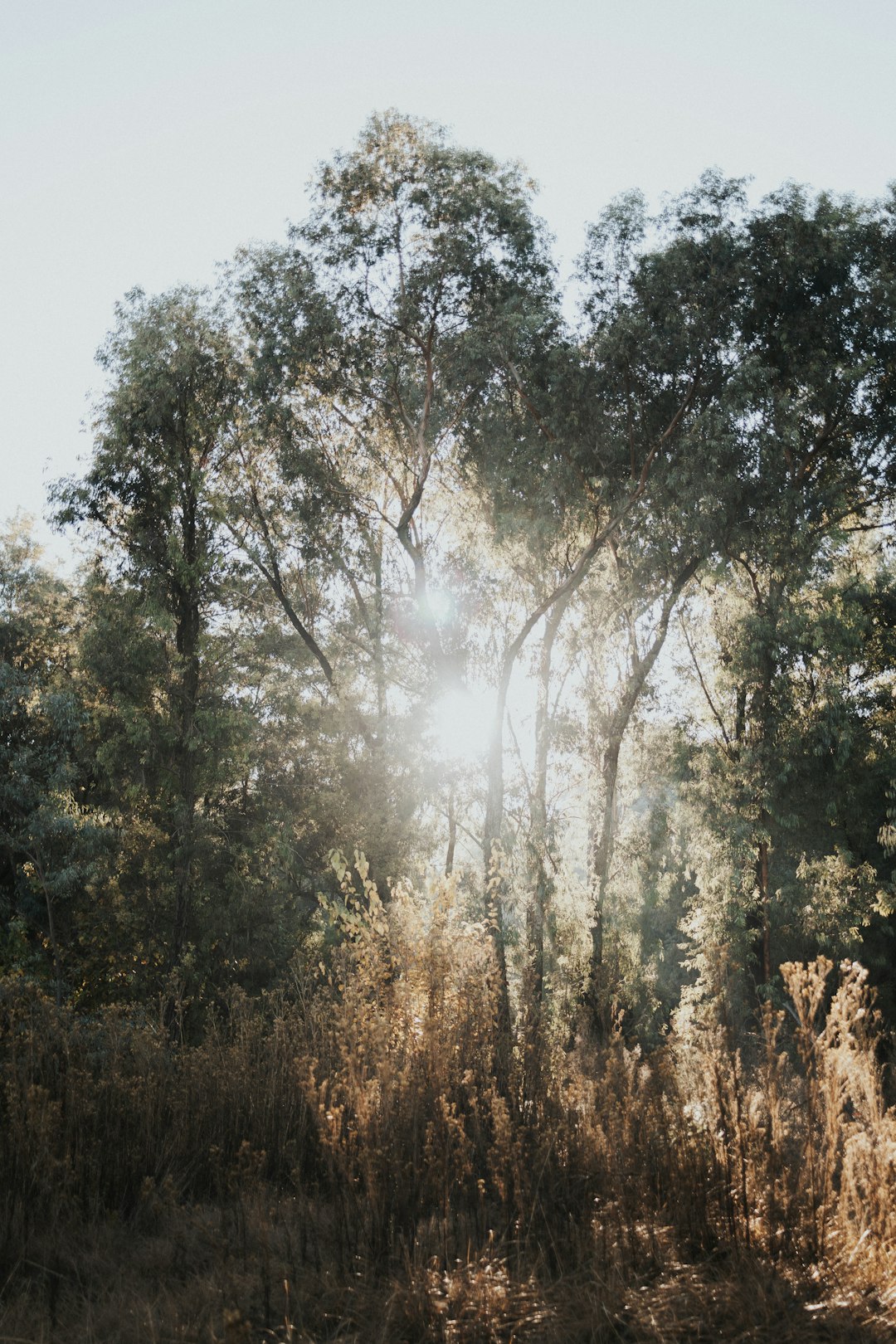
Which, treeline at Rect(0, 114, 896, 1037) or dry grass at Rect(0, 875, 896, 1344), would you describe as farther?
treeline at Rect(0, 114, 896, 1037)

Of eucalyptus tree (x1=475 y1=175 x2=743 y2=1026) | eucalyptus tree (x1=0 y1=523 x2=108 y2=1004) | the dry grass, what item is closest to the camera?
the dry grass

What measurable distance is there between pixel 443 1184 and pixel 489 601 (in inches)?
634

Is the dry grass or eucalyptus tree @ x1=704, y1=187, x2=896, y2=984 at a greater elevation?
eucalyptus tree @ x1=704, y1=187, x2=896, y2=984

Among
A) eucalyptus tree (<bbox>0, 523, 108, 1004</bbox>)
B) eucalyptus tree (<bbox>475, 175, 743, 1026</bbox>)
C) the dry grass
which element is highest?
eucalyptus tree (<bbox>475, 175, 743, 1026</bbox>)

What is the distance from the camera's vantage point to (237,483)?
19812 mm

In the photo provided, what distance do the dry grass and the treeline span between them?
10354 mm

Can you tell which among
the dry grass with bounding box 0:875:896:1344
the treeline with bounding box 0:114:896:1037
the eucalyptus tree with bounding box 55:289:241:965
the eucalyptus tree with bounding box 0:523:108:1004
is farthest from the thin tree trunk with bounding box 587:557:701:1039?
the dry grass with bounding box 0:875:896:1344

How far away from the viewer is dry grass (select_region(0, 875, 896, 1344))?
2928mm

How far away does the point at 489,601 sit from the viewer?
19406mm

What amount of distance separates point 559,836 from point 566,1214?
1578 centimetres

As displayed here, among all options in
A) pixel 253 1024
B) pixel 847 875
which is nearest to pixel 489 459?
pixel 847 875

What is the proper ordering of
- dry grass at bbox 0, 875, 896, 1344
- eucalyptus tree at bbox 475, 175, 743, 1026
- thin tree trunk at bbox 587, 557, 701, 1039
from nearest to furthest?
dry grass at bbox 0, 875, 896, 1344 < eucalyptus tree at bbox 475, 175, 743, 1026 < thin tree trunk at bbox 587, 557, 701, 1039

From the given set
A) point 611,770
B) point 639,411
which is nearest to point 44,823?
point 611,770

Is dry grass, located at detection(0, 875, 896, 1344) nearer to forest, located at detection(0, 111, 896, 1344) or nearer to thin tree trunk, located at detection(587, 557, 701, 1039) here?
forest, located at detection(0, 111, 896, 1344)
